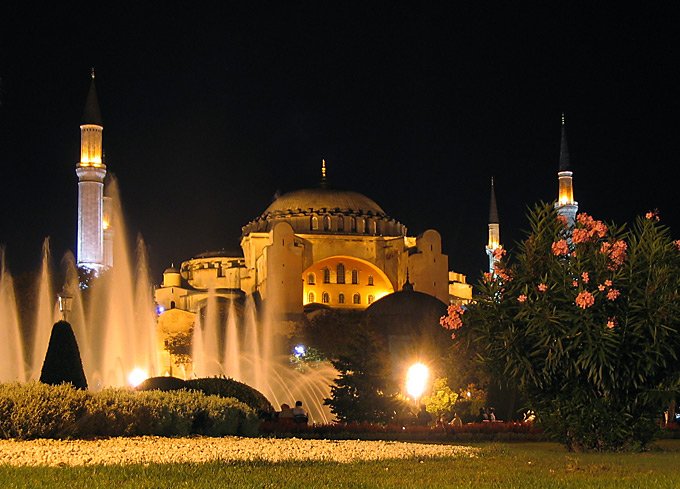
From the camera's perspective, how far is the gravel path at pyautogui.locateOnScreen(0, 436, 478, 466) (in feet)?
28.1

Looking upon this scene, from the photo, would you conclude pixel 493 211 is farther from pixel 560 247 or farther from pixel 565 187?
pixel 560 247

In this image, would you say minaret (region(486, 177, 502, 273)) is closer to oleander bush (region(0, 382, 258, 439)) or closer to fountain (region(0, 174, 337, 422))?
fountain (region(0, 174, 337, 422))

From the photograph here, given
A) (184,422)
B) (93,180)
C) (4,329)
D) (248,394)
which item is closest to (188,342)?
(93,180)

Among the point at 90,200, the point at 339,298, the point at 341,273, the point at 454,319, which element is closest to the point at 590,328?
the point at 454,319

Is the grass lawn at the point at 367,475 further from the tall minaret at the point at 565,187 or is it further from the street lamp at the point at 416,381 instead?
the tall minaret at the point at 565,187

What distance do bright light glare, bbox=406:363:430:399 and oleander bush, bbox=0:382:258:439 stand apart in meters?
8.36

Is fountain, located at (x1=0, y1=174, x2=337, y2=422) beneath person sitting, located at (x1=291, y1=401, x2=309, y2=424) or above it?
above

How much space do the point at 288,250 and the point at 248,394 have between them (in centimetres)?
4145

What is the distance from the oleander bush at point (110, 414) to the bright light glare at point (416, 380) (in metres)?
8.36

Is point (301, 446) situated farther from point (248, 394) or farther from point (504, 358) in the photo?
point (248, 394)

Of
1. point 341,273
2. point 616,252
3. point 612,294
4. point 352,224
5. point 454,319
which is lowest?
point 454,319

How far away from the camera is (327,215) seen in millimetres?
64375

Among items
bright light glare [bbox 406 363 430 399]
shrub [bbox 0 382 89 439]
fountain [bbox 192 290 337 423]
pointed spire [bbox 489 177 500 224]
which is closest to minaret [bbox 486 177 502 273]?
pointed spire [bbox 489 177 500 224]

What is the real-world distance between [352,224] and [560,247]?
53.0 meters
